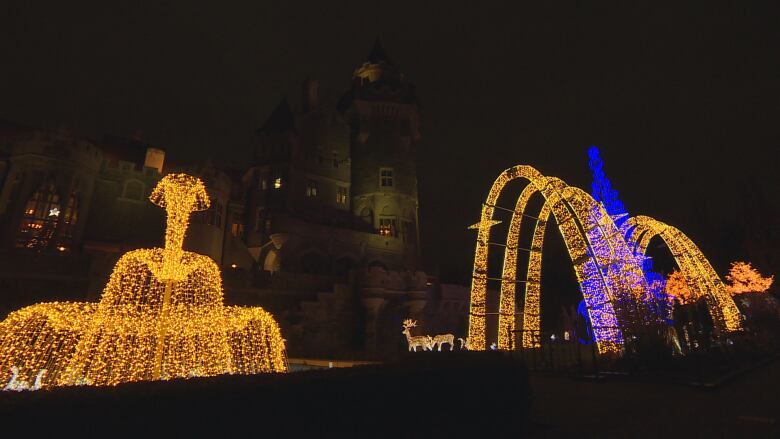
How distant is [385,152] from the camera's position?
42031 mm

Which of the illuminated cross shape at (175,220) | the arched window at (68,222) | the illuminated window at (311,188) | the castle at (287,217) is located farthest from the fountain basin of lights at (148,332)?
the illuminated window at (311,188)

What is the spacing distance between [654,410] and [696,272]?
15.0 meters

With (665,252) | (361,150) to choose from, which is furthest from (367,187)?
(665,252)

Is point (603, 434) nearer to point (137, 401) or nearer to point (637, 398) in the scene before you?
point (637, 398)

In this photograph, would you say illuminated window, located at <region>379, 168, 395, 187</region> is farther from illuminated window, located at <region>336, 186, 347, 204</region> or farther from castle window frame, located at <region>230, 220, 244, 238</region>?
castle window frame, located at <region>230, 220, 244, 238</region>

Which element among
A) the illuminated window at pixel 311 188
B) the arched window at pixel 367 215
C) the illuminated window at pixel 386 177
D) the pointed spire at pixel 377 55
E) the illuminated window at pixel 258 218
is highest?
the pointed spire at pixel 377 55

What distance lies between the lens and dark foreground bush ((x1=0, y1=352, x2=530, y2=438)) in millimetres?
3938

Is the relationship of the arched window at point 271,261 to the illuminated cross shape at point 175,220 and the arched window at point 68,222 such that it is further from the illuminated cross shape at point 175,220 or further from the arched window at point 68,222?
the illuminated cross shape at point 175,220

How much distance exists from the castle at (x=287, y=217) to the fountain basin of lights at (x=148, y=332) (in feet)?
36.0

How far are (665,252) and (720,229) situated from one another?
685cm

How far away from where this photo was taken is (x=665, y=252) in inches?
2110

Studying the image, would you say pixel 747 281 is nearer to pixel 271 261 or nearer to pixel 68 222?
pixel 271 261

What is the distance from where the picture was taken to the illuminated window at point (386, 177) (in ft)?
134

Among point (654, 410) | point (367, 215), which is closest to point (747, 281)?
point (367, 215)
